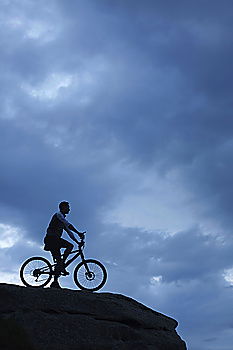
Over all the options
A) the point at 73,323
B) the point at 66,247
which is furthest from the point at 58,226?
the point at 73,323

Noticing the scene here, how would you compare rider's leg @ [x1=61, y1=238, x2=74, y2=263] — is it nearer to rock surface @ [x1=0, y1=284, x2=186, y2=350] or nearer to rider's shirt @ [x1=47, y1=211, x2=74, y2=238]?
rider's shirt @ [x1=47, y1=211, x2=74, y2=238]

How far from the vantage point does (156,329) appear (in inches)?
823

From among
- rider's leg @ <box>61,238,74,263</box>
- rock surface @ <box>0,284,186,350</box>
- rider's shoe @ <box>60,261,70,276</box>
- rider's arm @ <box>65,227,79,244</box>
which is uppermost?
rider's arm @ <box>65,227,79,244</box>

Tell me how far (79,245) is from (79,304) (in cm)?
298

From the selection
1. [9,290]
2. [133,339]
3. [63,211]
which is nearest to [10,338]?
[9,290]

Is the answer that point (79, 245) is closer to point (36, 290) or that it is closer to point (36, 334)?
point (36, 290)

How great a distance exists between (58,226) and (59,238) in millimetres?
482

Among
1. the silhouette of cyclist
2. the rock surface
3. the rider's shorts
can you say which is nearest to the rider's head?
the silhouette of cyclist

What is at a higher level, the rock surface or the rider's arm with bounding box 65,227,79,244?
the rider's arm with bounding box 65,227,79,244

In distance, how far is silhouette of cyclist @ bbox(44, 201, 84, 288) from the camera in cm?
2144

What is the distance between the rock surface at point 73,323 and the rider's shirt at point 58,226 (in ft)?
7.93

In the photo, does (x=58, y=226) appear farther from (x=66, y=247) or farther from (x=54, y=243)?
(x=66, y=247)

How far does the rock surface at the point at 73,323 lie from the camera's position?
17.3m

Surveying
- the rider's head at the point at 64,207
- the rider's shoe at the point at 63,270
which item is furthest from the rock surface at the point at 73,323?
the rider's head at the point at 64,207
